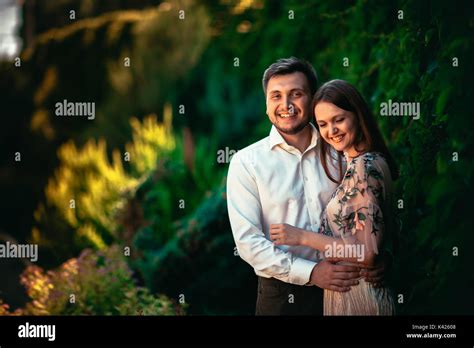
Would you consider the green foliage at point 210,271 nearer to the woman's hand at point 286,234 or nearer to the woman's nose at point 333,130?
the woman's hand at point 286,234

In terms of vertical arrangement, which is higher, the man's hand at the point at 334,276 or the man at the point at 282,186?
the man at the point at 282,186

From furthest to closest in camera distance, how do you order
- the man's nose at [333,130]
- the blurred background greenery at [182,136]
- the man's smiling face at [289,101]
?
the blurred background greenery at [182,136]
the man's smiling face at [289,101]
the man's nose at [333,130]

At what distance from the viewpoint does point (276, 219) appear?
13.0ft

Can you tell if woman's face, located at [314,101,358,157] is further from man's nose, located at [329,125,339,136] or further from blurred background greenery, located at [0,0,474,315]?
blurred background greenery, located at [0,0,474,315]

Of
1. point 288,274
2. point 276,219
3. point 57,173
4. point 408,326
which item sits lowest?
point 408,326

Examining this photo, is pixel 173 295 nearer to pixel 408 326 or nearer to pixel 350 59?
pixel 408 326

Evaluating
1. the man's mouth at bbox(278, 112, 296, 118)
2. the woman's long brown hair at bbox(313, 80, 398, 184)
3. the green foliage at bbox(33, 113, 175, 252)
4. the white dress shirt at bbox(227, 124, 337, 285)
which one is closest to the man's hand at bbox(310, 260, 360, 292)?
the white dress shirt at bbox(227, 124, 337, 285)

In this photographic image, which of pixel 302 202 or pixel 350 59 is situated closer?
pixel 302 202

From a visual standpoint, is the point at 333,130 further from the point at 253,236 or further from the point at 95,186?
the point at 95,186

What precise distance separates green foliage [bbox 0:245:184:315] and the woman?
158cm

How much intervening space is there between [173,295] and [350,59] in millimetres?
1961

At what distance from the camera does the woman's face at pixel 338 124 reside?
3738 mm

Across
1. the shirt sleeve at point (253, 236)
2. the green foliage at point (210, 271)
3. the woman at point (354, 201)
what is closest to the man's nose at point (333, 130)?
the woman at point (354, 201)

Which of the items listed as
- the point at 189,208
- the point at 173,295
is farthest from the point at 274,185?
the point at 189,208
